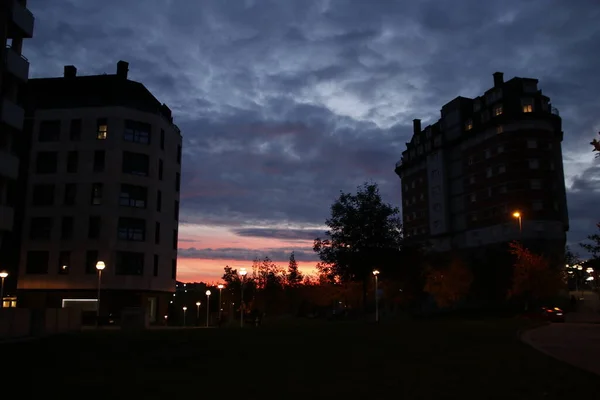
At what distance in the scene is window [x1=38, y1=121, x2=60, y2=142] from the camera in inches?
2435

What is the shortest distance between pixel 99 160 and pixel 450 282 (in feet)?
140

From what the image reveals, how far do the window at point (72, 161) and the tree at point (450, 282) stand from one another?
43073 millimetres

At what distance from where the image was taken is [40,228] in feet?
197

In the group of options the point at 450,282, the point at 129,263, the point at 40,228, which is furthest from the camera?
the point at 450,282

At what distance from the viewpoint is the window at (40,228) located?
59781mm

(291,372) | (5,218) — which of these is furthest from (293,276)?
(291,372)

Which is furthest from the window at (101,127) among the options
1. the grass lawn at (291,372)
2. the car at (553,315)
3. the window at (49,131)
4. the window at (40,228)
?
the car at (553,315)

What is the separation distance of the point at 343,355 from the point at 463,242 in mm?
77436

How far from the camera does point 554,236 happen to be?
76.6 metres

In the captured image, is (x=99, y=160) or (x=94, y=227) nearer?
(x=94, y=227)

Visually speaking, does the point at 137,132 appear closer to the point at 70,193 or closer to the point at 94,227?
the point at 70,193

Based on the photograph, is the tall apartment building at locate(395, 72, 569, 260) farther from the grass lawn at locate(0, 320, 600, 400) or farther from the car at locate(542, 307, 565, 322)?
the grass lawn at locate(0, 320, 600, 400)

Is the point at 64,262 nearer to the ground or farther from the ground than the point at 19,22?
nearer to the ground

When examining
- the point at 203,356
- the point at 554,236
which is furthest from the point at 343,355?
the point at 554,236
